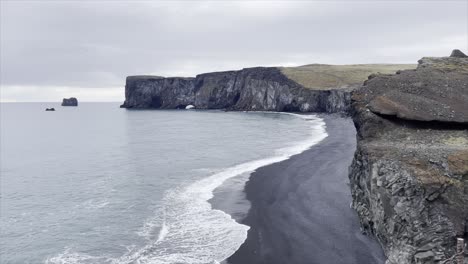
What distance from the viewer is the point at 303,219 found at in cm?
2659

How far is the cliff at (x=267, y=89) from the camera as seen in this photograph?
443ft

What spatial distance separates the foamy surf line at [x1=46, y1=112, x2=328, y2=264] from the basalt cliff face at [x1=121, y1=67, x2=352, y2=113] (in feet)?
301

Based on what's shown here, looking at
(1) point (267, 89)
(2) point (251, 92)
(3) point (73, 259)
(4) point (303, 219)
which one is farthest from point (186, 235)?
(2) point (251, 92)

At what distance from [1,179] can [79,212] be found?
1991 cm

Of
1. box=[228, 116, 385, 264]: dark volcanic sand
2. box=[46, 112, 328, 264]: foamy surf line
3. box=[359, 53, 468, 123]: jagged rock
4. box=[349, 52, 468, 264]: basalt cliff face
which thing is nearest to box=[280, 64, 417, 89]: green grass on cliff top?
box=[228, 116, 385, 264]: dark volcanic sand

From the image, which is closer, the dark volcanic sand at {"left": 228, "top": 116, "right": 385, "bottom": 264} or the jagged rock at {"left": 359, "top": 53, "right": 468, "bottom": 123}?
the dark volcanic sand at {"left": 228, "top": 116, "right": 385, "bottom": 264}

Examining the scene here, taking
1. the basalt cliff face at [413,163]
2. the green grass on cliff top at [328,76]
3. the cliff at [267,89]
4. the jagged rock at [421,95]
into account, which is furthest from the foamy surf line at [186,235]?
the green grass on cliff top at [328,76]

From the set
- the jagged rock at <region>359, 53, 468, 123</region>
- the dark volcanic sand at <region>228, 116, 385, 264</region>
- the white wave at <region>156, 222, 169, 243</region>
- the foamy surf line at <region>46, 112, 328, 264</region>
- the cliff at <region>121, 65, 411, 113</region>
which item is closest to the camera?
the dark volcanic sand at <region>228, 116, 385, 264</region>

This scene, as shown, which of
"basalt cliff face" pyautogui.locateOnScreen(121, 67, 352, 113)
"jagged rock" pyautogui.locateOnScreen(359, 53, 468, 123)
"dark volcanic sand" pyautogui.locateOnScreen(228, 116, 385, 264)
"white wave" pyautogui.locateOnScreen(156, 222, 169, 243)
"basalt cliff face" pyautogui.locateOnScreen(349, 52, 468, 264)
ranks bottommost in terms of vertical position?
"white wave" pyautogui.locateOnScreen(156, 222, 169, 243)

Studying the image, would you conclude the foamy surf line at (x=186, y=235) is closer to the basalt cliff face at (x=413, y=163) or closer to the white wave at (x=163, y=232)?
the white wave at (x=163, y=232)

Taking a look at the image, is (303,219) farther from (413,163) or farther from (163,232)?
(413,163)

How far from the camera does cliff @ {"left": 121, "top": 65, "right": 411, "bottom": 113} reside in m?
135

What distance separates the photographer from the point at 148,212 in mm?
30062

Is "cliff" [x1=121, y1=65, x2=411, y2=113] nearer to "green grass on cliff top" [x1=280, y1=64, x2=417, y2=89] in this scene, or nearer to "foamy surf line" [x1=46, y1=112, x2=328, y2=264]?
"green grass on cliff top" [x1=280, y1=64, x2=417, y2=89]
